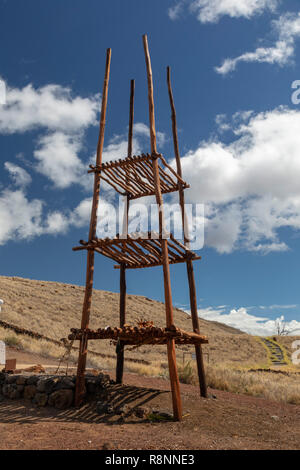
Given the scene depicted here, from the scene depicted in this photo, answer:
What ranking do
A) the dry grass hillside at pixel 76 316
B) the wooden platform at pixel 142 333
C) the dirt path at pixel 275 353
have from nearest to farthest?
the wooden platform at pixel 142 333 < the dry grass hillside at pixel 76 316 < the dirt path at pixel 275 353

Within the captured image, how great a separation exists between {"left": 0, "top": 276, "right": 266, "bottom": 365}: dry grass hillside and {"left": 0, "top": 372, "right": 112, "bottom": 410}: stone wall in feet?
29.8

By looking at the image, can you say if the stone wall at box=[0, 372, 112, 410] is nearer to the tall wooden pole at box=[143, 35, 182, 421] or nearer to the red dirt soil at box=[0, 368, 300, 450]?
the red dirt soil at box=[0, 368, 300, 450]

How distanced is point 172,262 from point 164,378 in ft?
17.6

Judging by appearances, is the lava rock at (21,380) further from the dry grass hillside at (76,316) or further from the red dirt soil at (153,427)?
the dry grass hillside at (76,316)

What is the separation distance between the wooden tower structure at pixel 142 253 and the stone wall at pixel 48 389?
314 mm

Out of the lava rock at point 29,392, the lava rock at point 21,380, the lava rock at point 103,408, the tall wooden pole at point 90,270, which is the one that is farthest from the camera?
the lava rock at point 21,380

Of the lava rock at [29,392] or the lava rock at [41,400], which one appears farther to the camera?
the lava rock at [29,392]

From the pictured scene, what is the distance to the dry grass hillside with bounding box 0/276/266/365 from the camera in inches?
992

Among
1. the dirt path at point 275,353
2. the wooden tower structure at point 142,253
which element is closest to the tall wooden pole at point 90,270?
the wooden tower structure at point 142,253

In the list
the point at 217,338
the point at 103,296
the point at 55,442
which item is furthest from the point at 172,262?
the point at 103,296

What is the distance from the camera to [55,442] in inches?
224

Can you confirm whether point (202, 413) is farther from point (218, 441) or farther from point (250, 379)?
point (250, 379)

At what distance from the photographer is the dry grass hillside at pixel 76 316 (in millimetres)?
25203

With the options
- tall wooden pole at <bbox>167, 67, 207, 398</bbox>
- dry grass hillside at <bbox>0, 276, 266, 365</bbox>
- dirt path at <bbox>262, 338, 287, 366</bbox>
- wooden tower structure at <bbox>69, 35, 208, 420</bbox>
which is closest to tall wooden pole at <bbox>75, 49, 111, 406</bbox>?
wooden tower structure at <bbox>69, 35, 208, 420</bbox>
